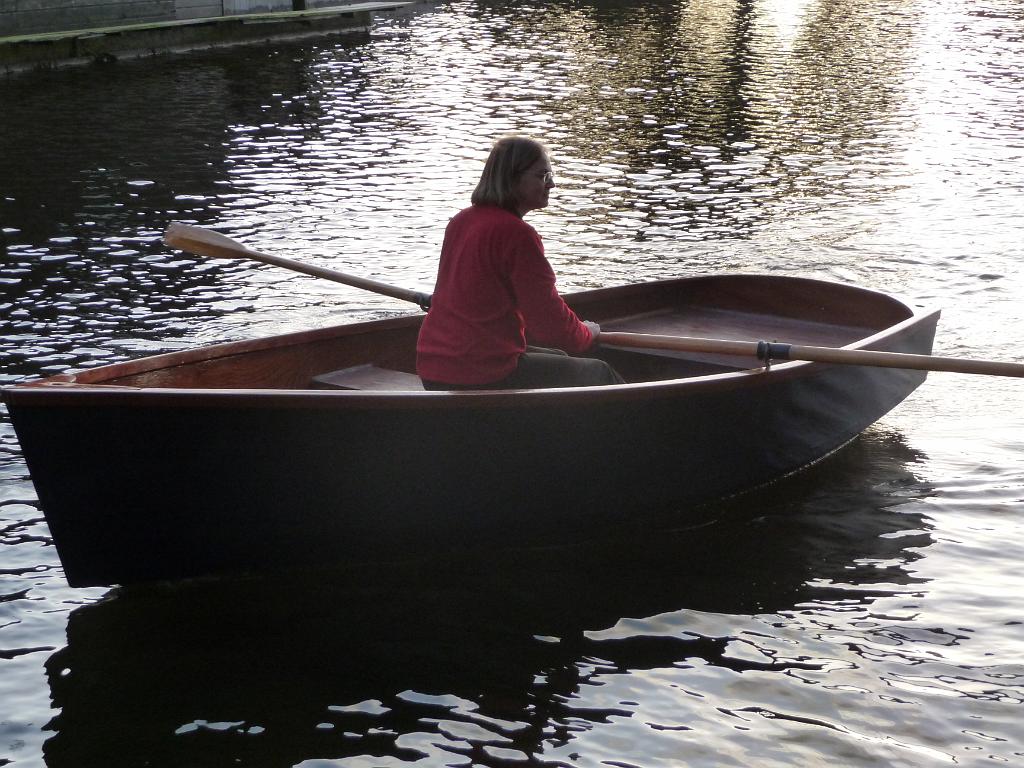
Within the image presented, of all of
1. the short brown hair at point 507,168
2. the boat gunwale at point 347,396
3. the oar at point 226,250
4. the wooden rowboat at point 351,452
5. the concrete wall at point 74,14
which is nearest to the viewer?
the boat gunwale at point 347,396

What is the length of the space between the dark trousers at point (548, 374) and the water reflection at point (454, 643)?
758 mm

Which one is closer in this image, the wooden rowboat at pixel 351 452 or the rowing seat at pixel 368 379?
the wooden rowboat at pixel 351 452

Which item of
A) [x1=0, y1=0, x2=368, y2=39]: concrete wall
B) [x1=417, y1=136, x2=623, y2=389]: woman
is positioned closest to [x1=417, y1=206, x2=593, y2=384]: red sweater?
[x1=417, y1=136, x2=623, y2=389]: woman

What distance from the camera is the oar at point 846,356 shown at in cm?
591

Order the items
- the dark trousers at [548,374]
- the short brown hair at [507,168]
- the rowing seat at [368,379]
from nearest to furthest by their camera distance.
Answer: the short brown hair at [507,168] < the dark trousers at [548,374] < the rowing seat at [368,379]

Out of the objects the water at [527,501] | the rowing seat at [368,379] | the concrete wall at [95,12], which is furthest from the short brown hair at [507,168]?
the concrete wall at [95,12]

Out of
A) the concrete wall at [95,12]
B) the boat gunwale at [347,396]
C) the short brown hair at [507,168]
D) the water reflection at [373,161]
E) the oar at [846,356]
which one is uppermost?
the concrete wall at [95,12]

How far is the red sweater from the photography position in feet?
17.6

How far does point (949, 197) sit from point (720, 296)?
5.98 meters

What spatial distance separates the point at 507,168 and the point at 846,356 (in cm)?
182

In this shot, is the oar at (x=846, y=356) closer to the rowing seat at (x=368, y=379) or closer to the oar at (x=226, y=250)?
the rowing seat at (x=368, y=379)

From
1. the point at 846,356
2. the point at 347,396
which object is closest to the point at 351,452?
the point at 347,396

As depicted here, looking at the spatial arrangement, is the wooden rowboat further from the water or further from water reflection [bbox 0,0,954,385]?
water reflection [bbox 0,0,954,385]

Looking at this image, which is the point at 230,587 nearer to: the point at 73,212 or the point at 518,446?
the point at 518,446
